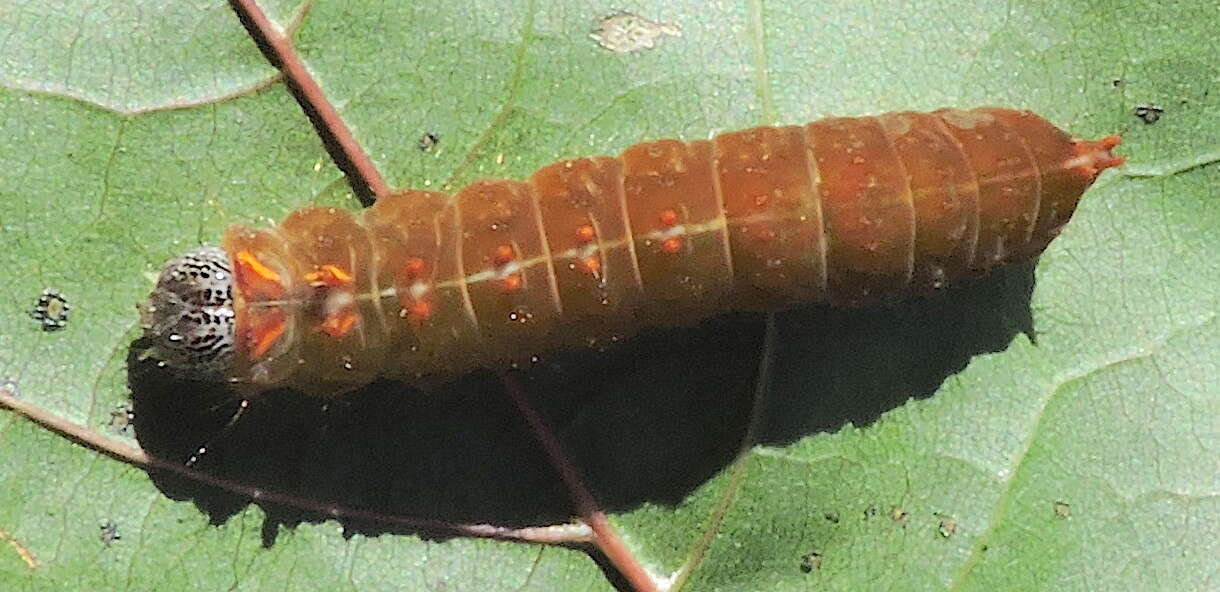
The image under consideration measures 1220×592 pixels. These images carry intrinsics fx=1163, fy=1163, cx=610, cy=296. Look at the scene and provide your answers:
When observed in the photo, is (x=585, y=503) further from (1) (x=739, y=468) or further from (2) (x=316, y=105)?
(2) (x=316, y=105)

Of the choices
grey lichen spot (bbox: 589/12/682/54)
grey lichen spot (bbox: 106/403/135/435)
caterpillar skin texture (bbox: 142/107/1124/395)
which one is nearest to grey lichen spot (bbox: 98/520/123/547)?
grey lichen spot (bbox: 106/403/135/435)

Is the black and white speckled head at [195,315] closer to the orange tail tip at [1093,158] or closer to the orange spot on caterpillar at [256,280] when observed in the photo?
the orange spot on caterpillar at [256,280]

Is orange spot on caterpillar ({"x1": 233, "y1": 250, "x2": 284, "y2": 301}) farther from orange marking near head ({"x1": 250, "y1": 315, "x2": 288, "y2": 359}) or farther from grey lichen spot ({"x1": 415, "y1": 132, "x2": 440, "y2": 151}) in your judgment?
grey lichen spot ({"x1": 415, "y1": 132, "x2": 440, "y2": 151})

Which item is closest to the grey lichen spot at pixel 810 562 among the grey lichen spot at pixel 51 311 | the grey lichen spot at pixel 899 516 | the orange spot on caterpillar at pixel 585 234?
the grey lichen spot at pixel 899 516

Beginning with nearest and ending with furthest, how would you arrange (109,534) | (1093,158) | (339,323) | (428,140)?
(339,323), (1093,158), (109,534), (428,140)

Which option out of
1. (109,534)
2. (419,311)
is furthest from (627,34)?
(109,534)

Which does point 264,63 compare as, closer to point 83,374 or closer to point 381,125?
point 381,125
